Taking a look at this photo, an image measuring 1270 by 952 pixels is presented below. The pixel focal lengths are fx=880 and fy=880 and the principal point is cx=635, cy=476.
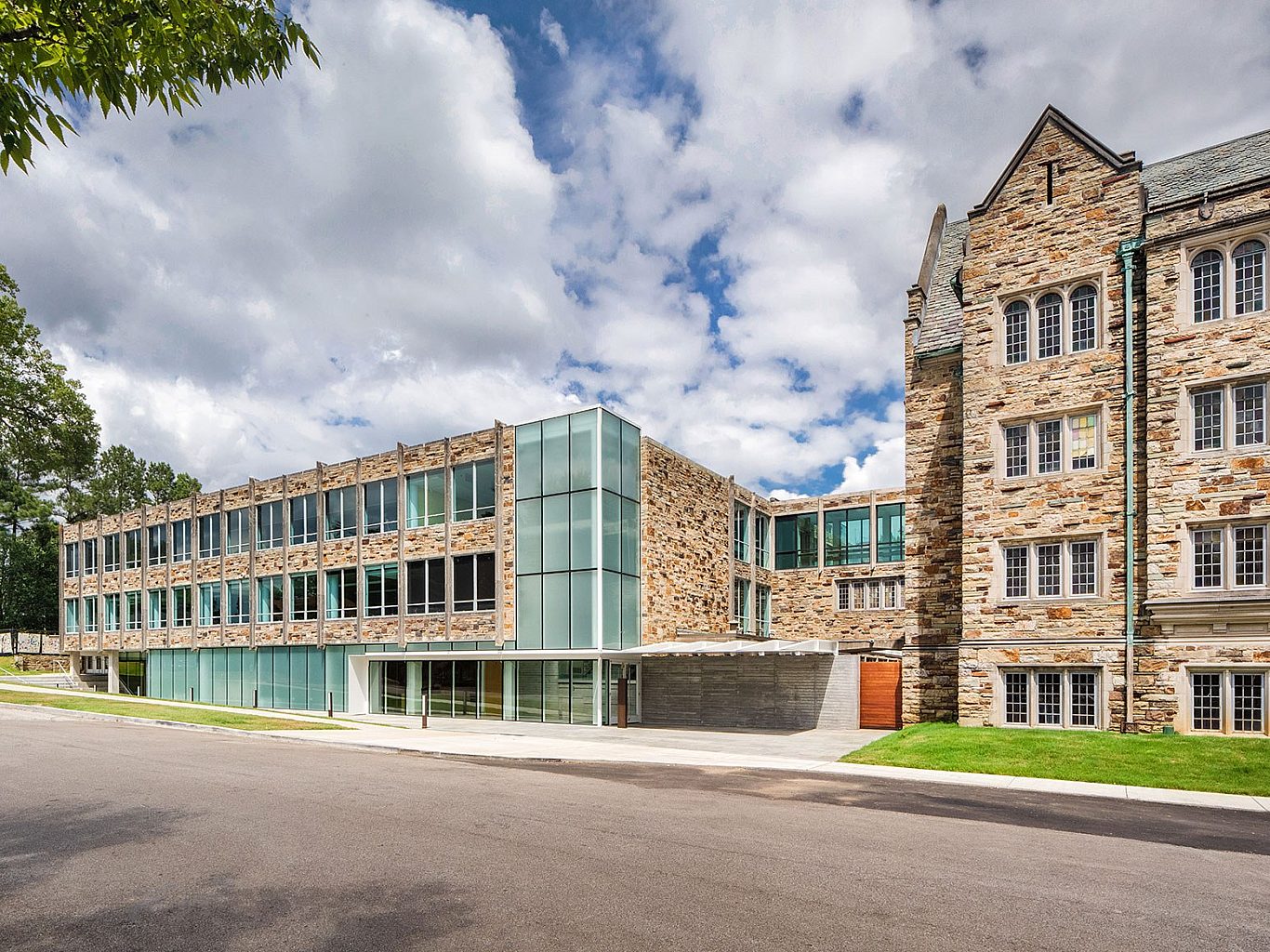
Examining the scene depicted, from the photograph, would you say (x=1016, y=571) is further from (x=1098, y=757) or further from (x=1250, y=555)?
(x=1098, y=757)

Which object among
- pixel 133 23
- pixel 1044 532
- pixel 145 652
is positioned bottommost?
pixel 145 652

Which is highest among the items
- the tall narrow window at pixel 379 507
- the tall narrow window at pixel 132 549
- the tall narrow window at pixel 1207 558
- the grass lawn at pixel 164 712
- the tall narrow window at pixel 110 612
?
the tall narrow window at pixel 379 507

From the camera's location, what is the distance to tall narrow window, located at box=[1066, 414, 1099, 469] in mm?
23414

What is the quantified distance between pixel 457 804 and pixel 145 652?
4275 centimetres

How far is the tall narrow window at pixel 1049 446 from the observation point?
945 inches

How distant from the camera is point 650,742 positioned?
2403 centimetres

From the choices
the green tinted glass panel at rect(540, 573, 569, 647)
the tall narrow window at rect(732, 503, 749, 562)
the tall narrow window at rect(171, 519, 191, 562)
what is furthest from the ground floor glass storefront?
the tall narrow window at rect(171, 519, 191, 562)

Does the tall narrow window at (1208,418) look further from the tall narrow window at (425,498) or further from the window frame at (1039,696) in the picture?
the tall narrow window at (425,498)

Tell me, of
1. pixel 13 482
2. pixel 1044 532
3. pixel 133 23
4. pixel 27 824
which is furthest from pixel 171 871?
pixel 13 482

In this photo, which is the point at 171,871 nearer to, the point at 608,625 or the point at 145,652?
the point at 608,625

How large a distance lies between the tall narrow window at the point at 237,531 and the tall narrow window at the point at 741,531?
23.1m

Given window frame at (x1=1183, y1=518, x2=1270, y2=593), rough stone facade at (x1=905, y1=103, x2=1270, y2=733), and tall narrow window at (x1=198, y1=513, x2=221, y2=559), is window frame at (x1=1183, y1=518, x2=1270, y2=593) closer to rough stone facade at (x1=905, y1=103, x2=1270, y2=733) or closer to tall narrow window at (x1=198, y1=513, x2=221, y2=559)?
rough stone facade at (x1=905, y1=103, x2=1270, y2=733)

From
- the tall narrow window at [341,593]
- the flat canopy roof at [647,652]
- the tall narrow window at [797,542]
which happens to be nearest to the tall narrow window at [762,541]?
the tall narrow window at [797,542]

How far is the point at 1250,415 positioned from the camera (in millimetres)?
21219
